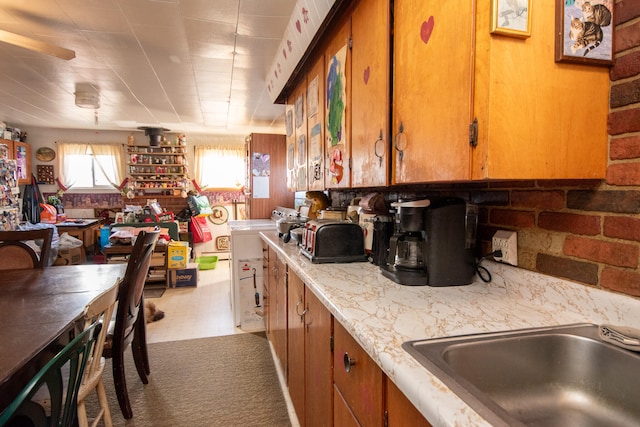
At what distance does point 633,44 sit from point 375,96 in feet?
2.58

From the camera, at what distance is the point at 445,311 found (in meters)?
0.99

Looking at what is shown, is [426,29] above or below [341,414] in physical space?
above

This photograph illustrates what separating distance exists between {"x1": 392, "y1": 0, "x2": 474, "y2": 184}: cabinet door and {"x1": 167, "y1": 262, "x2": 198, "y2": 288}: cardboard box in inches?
152

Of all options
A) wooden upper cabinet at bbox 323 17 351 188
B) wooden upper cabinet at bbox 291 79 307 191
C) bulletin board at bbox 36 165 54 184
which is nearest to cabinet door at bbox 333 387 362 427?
wooden upper cabinet at bbox 323 17 351 188

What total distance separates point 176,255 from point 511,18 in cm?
435

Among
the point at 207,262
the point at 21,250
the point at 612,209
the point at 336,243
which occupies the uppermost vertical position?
the point at 612,209

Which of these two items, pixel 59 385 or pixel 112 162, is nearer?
pixel 59 385

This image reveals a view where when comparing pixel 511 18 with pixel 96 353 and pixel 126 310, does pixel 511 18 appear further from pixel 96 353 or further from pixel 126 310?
pixel 126 310

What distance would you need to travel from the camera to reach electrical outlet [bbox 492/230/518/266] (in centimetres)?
115

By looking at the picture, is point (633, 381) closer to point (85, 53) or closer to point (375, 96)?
point (375, 96)

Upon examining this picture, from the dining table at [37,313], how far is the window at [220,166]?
15.5ft

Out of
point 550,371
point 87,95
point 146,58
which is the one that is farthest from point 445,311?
point 87,95

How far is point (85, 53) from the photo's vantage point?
2.91 metres

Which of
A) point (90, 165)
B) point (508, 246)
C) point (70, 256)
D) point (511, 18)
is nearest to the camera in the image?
point (511, 18)
